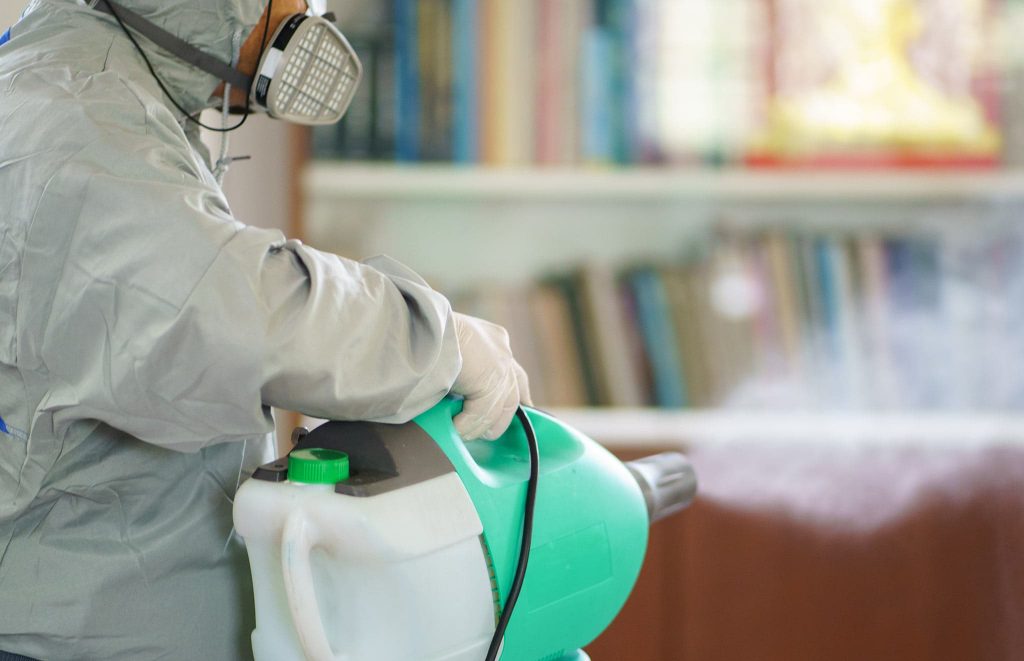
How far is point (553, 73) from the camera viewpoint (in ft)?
5.84

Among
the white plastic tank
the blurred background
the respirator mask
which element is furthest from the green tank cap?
the blurred background

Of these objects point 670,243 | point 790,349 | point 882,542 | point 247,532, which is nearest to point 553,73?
point 670,243

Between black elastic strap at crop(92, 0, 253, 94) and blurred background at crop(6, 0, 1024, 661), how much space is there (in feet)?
3.04

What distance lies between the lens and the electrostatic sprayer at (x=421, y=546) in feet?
2.19

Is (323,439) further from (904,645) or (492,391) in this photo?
(904,645)

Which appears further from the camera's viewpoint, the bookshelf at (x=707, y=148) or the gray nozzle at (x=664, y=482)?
the bookshelf at (x=707, y=148)

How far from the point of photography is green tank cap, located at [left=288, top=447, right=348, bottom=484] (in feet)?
2.25

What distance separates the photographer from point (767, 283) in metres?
1.85

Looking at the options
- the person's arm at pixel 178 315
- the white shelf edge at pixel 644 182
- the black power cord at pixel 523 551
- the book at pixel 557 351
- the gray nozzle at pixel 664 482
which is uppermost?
the person's arm at pixel 178 315

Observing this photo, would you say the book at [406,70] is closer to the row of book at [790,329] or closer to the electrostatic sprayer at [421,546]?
the row of book at [790,329]

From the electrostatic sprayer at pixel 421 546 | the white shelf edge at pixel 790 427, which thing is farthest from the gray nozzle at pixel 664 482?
the white shelf edge at pixel 790 427

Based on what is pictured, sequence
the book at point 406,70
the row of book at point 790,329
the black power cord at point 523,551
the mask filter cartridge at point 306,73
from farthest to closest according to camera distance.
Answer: the row of book at point 790,329 → the book at point 406,70 → the mask filter cartridge at point 306,73 → the black power cord at point 523,551

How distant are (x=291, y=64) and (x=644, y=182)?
1.04 meters

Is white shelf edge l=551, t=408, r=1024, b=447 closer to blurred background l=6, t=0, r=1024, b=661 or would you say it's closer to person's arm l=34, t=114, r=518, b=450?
blurred background l=6, t=0, r=1024, b=661
